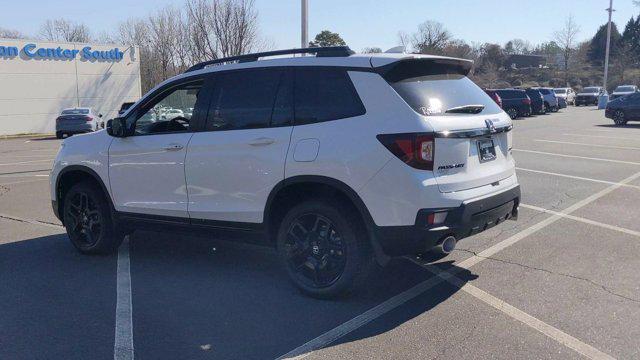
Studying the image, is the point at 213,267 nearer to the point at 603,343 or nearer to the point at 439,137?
the point at 439,137

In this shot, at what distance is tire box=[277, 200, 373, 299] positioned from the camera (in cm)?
459

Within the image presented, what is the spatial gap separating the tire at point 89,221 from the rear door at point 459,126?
134 inches

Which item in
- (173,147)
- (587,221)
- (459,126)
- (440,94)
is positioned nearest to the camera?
(459,126)

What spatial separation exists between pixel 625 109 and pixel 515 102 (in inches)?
332

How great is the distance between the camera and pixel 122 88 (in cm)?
3875

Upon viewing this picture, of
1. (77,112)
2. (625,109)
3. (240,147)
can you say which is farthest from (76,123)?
(240,147)

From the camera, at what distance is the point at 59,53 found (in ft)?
115

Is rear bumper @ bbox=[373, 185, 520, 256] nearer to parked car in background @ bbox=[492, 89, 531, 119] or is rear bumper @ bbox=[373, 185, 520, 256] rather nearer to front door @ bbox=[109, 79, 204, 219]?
front door @ bbox=[109, 79, 204, 219]

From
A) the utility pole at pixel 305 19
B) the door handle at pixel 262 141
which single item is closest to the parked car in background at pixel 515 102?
the utility pole at pixel 305 19

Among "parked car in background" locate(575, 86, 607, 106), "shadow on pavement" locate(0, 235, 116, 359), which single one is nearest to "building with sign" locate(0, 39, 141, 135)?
"shadow on pavement" locate(0, 235, 116, 359)

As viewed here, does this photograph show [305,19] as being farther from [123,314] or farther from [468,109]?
[123,314]

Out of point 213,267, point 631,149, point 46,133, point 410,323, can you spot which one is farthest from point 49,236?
point 46,133

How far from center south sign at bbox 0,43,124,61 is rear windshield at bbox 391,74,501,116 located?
110 feet

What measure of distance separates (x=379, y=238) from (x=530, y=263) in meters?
2.03
